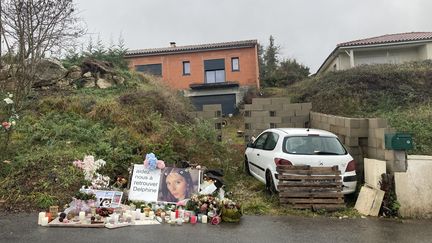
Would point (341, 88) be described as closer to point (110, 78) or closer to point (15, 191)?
point (110, 78)

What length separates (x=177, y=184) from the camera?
796 cm

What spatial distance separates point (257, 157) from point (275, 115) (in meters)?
3.58

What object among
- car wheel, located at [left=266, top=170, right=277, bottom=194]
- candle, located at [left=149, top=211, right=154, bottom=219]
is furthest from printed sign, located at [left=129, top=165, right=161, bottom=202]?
car wheel, located at [left=266, top=170, right=277, bottom=194]

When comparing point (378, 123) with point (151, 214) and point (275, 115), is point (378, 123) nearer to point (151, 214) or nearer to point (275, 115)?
point (275, 115)

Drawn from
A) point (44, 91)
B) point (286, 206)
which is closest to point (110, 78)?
point (44, 91)

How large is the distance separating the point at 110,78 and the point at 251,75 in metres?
16.8

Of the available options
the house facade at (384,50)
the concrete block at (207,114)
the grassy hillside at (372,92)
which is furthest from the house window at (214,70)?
the concrete block at (207,114)

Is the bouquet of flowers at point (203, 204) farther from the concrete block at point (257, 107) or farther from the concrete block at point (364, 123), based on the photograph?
the concrete block at point (257, 107)

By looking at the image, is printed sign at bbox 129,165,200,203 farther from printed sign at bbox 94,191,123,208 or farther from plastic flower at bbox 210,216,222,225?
plastic flower at bbox 210,216,222,225

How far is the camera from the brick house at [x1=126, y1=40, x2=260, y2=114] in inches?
1229

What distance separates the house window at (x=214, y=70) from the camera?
1270 inches

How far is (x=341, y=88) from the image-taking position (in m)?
17.0

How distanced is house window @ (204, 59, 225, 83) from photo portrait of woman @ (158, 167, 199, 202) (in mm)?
24500

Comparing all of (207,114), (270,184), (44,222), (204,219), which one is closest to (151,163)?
(204,219)
